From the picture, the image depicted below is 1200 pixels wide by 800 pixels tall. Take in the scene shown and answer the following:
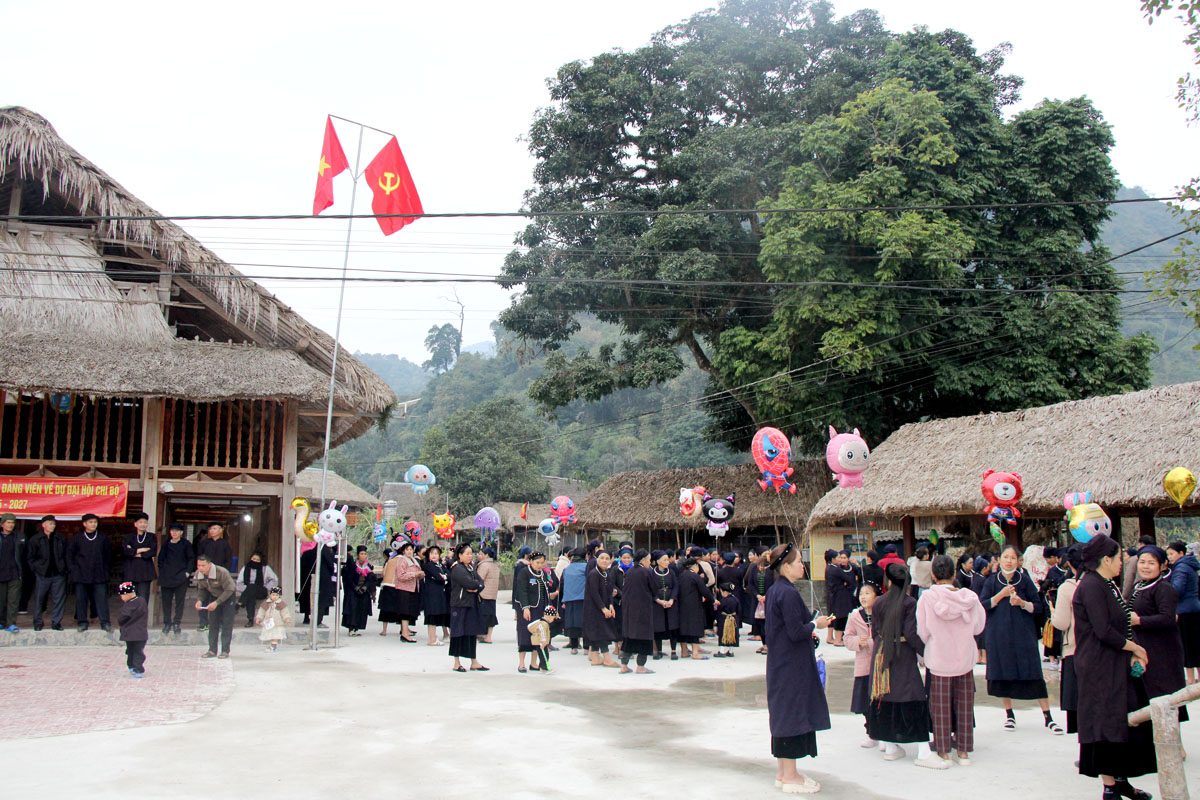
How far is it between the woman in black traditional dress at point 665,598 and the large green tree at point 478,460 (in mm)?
28593

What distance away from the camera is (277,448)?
1548 cm

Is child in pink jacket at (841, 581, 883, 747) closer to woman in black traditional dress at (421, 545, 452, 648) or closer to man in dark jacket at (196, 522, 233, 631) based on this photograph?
woman in black traditional dress at (421, 545, 452, 648)

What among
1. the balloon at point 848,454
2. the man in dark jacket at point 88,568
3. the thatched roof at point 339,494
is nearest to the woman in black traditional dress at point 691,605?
the balloon at point 848,454

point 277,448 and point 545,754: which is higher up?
point 277,448

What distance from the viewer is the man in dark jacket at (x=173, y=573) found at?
43.6ft

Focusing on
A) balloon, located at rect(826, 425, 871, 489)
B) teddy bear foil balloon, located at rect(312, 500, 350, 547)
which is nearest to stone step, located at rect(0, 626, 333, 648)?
teddy bear foil balloon, located at rect(312, 500, 350, 547)

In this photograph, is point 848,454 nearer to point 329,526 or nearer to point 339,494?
point 329,526

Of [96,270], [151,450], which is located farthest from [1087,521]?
[96,270]

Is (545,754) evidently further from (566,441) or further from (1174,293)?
(566,441)

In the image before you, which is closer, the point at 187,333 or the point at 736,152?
the point at 187,333

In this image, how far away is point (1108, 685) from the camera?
18.5ft

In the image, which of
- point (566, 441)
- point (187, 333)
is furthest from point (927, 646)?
point (566, 441)

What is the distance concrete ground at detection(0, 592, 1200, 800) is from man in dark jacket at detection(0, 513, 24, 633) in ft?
8.42

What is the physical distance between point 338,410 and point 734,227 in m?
13.1
